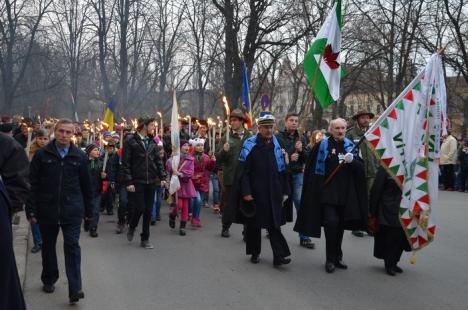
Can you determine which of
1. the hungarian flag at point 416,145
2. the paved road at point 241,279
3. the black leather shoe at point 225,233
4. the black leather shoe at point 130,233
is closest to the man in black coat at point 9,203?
the paved road at point 241,279

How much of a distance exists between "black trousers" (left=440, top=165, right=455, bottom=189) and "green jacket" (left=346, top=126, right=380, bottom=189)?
30.4 feet

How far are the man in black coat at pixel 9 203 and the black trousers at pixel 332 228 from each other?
3.80m

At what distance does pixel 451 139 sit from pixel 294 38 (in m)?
8.25

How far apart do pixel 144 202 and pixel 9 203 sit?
14.0ft

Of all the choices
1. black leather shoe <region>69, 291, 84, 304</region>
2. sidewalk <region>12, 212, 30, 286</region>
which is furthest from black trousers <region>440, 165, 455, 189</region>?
black leather shoe <region>69, 291, 84, 304</region>

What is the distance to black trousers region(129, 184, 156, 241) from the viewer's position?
24.2 feet

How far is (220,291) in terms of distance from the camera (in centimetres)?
538

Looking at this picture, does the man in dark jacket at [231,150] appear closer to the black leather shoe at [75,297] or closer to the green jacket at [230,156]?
the green jacket at [230,156]

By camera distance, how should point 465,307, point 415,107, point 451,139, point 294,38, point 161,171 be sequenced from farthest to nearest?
point 294,38, point 451,139, point 161,171, point 415,107, point 465,307

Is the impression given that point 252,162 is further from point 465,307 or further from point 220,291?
point 465,307

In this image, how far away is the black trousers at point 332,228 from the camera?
243 inches

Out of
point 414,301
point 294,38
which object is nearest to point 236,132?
point 414,301

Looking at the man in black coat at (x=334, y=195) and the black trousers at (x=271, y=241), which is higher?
the man in black coat at (x=334, y=195)

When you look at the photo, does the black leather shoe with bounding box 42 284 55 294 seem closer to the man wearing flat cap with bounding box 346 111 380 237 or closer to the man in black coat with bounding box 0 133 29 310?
the man in black coat with bounding box 0 133 29 310
